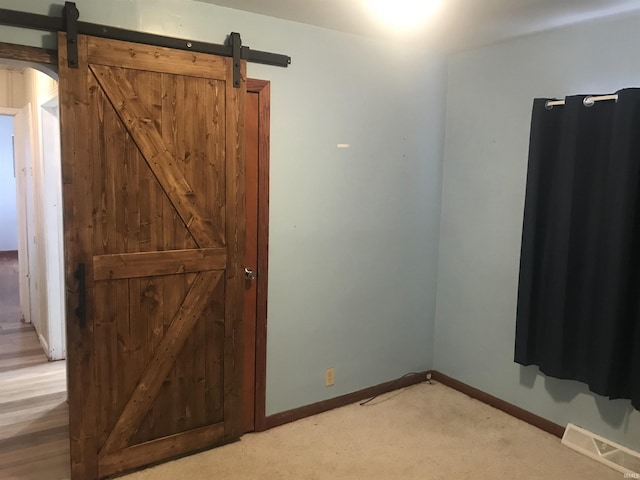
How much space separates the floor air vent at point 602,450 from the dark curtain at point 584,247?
340mm

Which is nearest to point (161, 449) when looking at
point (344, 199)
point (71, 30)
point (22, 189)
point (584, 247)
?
point (344, 199)

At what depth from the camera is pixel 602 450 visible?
285 centimetres

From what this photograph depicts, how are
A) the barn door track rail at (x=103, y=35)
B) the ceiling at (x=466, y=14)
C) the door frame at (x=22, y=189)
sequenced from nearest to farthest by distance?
the barn door track rail at (x=103, y=35)
the ceiling at (x=466, y=14)
the door frame at (x=22, y=189)

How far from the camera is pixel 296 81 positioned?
300 centimetres

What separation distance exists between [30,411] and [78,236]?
64.3 inches

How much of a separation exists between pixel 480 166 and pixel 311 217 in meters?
1.26

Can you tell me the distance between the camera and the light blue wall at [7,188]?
376 inches

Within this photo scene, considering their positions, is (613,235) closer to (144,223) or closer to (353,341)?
(353,341)

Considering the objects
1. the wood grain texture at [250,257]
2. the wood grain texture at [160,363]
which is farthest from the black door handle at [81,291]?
the wood grain texture at [250,257]

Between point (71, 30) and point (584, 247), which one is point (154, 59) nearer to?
point (71, 30)

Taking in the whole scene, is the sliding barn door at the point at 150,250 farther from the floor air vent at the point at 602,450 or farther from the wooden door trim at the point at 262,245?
the floor air vent at the point at 602,450

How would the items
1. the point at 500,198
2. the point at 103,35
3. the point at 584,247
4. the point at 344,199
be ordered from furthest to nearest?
the point at 500,198 → the point at 344,199 → the point at 584,247 → the point at 103,35

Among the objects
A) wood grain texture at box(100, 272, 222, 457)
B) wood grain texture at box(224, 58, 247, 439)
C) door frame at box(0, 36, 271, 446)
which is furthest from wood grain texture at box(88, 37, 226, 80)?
wood grain texture at box(100, 272, 222, 457)

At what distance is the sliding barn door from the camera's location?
2391mm
